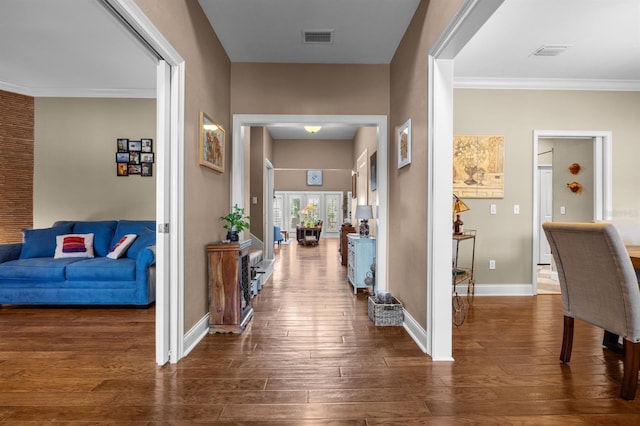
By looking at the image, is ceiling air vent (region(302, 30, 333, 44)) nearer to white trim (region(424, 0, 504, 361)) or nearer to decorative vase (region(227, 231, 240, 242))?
white trim (region(424, 0, 504, 361))

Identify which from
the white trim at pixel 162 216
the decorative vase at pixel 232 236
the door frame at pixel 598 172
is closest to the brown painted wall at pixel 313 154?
the door frame at pixel 598 172

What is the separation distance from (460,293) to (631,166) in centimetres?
286

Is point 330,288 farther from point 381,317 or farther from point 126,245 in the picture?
point 126,245

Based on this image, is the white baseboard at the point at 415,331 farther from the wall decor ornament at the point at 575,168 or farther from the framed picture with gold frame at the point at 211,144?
the wall decor ornament at the point at 575,168

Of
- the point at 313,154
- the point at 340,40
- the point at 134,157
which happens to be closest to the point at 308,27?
the point at 340,40

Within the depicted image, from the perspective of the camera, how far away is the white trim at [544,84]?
4.39 meters

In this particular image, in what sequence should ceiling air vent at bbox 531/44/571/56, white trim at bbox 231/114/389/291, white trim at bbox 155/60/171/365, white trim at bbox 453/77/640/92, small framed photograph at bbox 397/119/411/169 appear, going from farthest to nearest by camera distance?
white trim at bbox 453/77/640/92 < white trim at bbox 231/114/389/291 < ceiling air vent at bbox 531/44/571/56 < small framed photograph at bbox 397/119/411/169 < white trim at bbox 155/60/171/365

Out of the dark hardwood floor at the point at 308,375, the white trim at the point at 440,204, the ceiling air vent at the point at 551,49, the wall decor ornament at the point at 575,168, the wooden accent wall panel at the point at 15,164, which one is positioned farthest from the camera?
the wall decor ornament at the point at 575,168

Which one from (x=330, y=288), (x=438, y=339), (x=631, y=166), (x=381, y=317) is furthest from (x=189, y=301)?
(x=631, y=166)

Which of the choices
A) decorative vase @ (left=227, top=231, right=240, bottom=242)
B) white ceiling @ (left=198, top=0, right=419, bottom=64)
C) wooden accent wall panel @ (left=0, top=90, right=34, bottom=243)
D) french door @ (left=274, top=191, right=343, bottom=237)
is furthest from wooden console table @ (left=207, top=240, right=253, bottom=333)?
french door @ (left=274, top=191, right=343, bottom=237)

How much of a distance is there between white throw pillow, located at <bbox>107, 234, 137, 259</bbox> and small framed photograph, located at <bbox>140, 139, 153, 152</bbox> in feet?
4.84

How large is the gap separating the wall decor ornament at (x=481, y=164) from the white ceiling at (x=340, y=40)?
29.3 inches

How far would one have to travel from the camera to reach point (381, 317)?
3.22 metres

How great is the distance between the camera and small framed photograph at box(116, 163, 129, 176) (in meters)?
5.05
